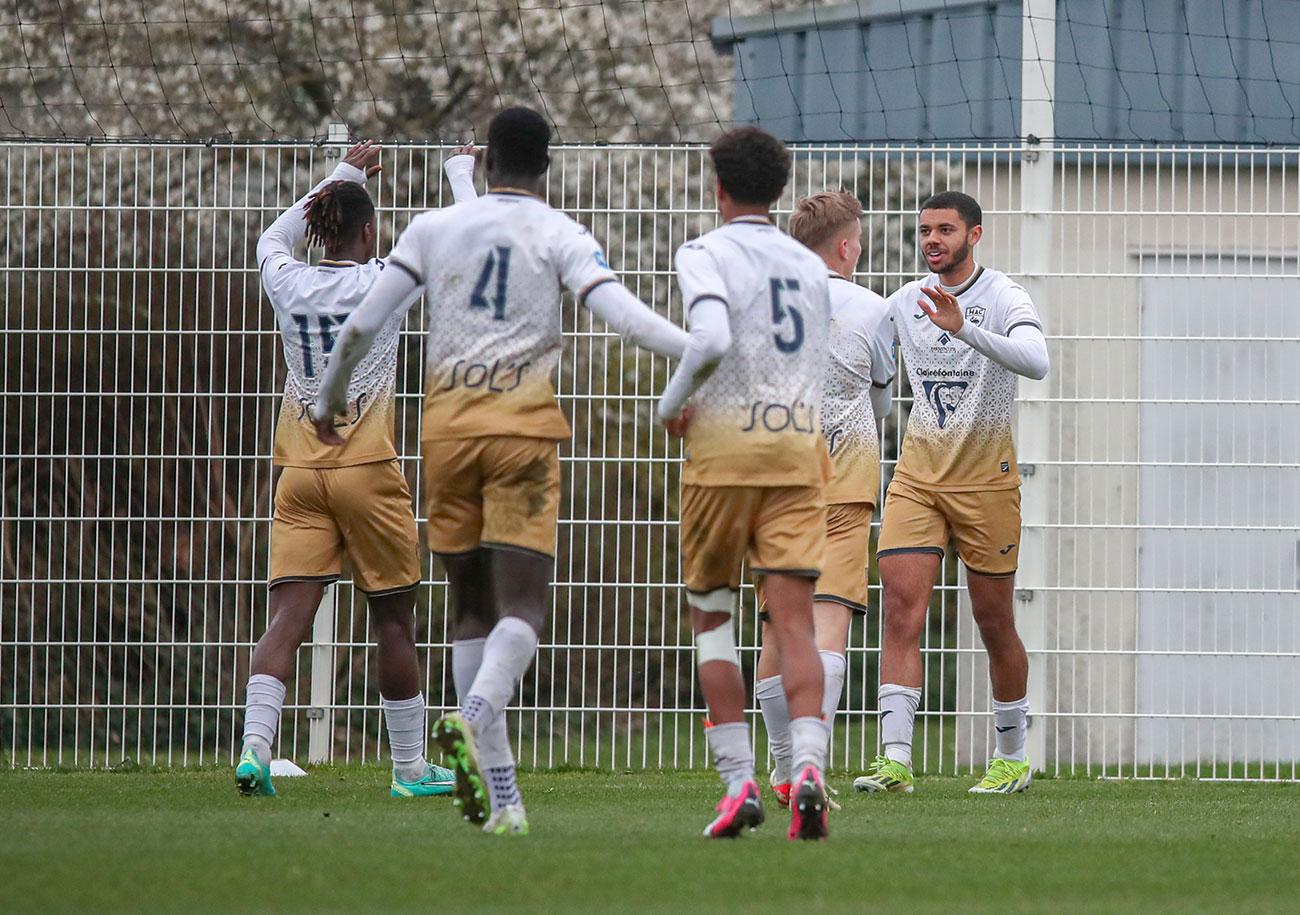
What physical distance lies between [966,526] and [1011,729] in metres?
0.86

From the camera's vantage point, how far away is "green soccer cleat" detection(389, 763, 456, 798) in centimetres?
625

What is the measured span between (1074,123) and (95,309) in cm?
545

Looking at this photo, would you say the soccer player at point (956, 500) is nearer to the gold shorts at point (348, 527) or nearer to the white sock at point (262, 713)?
the gold shorts at point (348, 527)

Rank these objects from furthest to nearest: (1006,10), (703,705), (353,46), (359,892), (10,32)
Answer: (353,46)
(10,32)
(1006,10)
(703,705)
(359,892)

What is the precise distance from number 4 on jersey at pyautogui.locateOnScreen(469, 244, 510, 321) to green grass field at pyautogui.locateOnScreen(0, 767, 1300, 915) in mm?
1452

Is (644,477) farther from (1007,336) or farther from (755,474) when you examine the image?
(755,474)

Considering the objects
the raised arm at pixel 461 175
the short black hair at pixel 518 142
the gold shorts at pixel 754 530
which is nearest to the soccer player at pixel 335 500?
the raised arm at pixel 461 175

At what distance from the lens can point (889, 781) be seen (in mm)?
6602

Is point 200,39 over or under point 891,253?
over

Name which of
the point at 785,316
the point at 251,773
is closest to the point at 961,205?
the point at 785,316

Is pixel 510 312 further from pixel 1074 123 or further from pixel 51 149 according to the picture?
pixel 1074 123

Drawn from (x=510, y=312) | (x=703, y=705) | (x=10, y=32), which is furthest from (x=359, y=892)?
(x=10, y=32)

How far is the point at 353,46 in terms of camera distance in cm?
1497

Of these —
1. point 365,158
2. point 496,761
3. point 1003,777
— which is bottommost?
point 1003,777
